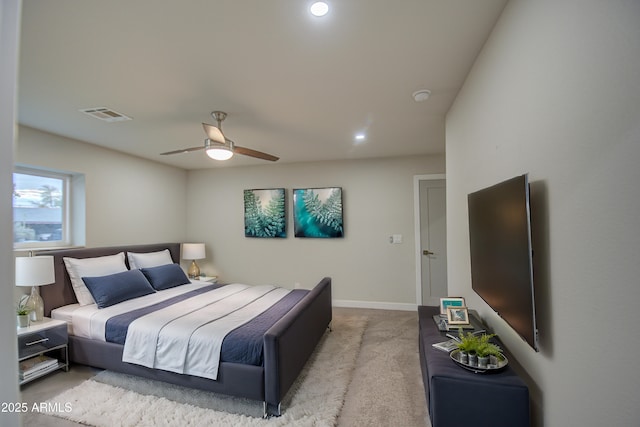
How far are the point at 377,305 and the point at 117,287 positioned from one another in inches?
143

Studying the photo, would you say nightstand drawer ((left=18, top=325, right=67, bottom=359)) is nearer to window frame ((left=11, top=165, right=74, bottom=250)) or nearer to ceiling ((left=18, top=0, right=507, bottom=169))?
window frame ((left=11, top=165, right=74, bottom=250))

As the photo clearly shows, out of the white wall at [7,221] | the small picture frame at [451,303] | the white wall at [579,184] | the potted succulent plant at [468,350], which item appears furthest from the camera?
the small picture frame at [451,303]

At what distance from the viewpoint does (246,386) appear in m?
2.12

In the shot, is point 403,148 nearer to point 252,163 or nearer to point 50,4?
point 252,163

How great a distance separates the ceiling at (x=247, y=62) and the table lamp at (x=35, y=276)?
1.40 metres

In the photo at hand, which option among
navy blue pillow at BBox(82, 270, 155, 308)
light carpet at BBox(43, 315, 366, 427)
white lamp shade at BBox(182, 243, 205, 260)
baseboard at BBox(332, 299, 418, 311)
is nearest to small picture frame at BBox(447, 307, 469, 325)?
light carpet at BBox(43, 315, 366, 427)

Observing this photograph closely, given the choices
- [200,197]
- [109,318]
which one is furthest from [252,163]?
[109,318]

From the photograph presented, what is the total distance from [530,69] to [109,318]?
367 centimetres

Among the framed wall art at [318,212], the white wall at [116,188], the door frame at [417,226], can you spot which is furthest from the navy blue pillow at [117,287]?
the door frame at [417,226]

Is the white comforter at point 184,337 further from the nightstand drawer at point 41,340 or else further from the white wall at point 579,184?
the white wall at point 579,184

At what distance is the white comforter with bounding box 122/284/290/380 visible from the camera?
2236mm

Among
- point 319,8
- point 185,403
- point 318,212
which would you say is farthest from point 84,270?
point 319,8

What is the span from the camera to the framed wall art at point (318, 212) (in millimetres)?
4805

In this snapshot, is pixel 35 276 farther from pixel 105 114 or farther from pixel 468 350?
pixel 468 350
